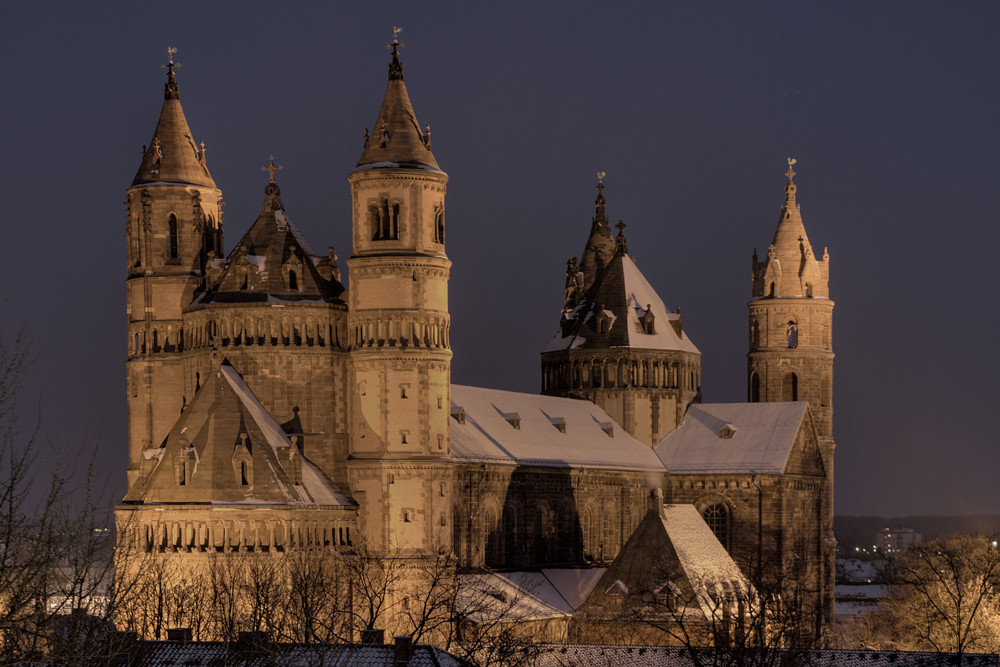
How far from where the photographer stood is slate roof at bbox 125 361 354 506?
82375mm

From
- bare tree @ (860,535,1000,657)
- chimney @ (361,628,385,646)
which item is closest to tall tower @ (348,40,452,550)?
chimney @ (361,628,385,646)

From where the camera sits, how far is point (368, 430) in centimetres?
8744

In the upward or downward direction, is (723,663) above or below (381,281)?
below

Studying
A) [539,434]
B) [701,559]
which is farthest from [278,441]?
[701,559]

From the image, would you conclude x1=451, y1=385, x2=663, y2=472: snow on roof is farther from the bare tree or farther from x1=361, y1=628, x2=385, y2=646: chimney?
x1=361, y1=628, x2=385, y2=646: chimney

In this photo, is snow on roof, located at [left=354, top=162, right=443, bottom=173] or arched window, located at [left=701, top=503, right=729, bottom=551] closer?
snow on roof, located at [left=354, top=162, right=443, bottom=173]

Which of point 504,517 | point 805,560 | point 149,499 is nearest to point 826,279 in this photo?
point 805,560

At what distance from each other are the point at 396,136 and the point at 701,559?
26.7 metres

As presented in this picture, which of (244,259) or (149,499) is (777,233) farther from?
(149,499)

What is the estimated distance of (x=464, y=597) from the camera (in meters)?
88.4

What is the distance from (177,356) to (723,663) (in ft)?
117

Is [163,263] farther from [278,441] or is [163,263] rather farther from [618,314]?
[618,314]

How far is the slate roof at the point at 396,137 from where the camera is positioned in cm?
8688

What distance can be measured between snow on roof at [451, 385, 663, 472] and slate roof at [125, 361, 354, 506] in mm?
10208
